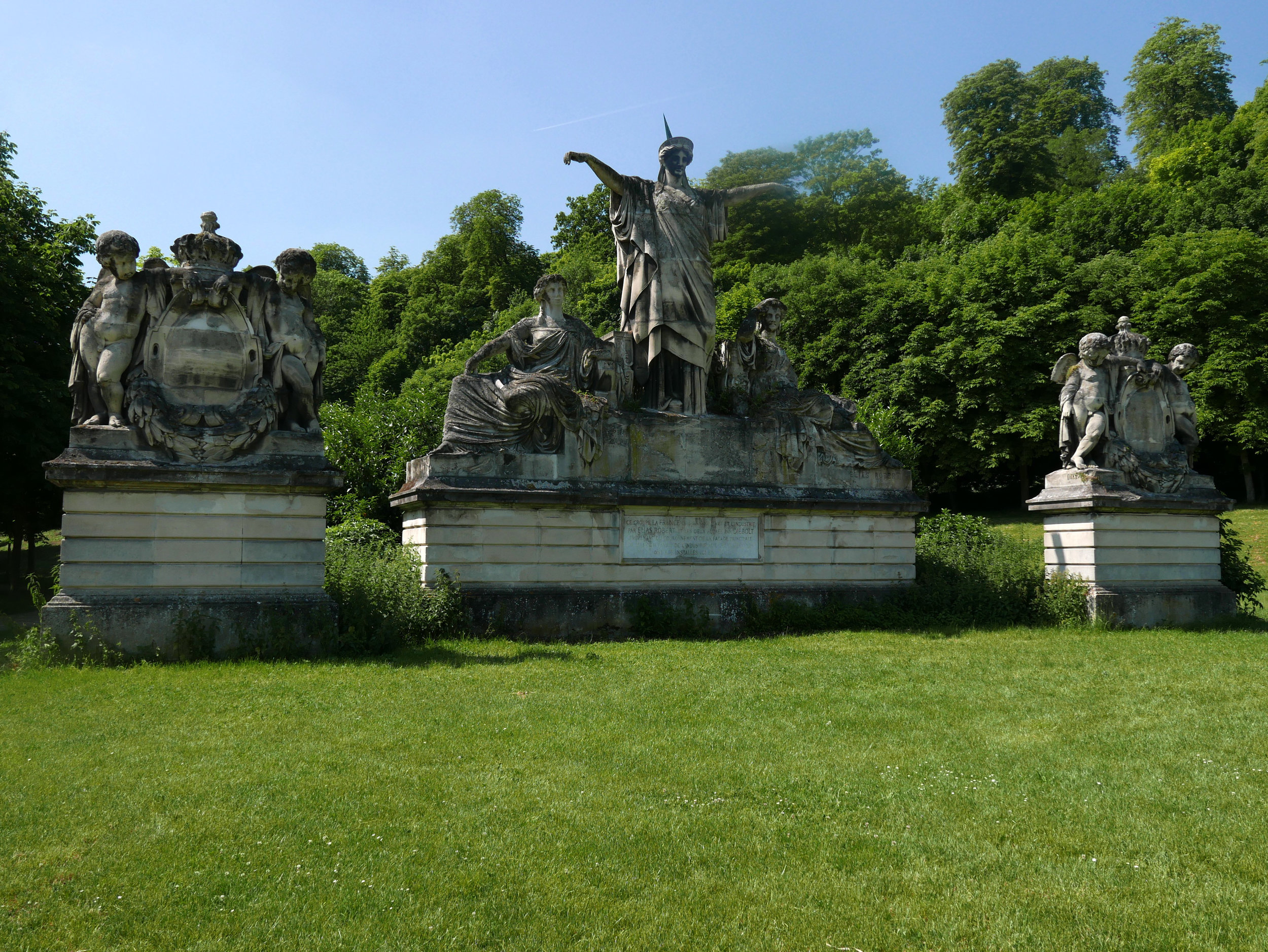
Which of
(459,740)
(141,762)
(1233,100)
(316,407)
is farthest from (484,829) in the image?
(1233,100)

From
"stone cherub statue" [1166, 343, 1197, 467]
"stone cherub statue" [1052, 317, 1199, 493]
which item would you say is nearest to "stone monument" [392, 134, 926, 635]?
"stone cherub statue" [1052, 317, 1199, 493]

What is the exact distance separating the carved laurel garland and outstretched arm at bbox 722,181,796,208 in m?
8.48

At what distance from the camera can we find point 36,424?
66.6 feet

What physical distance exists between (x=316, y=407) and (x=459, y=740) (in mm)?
6630

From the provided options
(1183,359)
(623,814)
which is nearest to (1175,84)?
(1183,359)

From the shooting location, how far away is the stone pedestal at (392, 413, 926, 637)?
14.1 m

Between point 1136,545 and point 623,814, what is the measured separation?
1402cm

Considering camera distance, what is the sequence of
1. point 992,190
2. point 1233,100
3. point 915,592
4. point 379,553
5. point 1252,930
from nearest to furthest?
point 1252,930
point 379,553
point 915,592
point 992,190
point 1233,100

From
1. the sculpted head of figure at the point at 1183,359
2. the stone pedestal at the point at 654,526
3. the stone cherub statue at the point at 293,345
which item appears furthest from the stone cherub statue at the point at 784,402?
the stone cherub statue at the point at 293,345

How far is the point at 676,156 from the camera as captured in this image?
16531 millimetres

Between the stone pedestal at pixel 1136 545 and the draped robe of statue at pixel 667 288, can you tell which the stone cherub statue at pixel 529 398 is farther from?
the stone pedestal at pixel 1136 545

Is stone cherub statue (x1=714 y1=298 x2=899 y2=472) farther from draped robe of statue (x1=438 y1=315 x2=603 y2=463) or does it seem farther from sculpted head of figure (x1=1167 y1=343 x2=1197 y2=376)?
sculpted head of figure (x1=1167 y1=343 x2=1197 y2=376)

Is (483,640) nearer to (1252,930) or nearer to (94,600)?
(94,600)

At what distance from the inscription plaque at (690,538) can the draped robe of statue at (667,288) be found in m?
1.87
